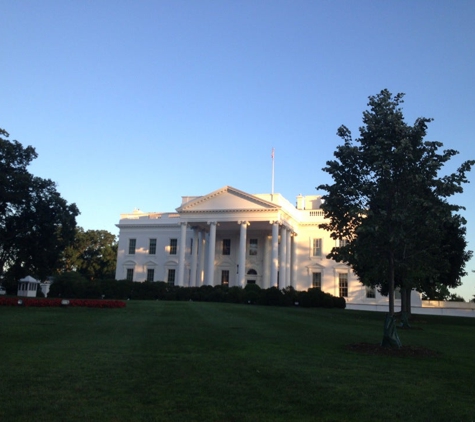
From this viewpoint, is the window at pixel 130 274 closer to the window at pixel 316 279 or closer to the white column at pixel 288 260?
the white column at pixel 288 260

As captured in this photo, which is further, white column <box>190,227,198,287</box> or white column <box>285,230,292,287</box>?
white column <box>285,230,292,287</box>

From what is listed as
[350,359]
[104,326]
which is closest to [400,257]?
[350,359]

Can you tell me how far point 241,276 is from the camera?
2088 inches

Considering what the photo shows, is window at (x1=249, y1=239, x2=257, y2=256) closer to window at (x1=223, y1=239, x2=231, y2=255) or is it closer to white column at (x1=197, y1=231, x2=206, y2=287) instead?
window at (x1=223, y1=239, x2=231, y2=255)

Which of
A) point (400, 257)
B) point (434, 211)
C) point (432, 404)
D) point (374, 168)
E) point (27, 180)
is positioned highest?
point (27, 180)

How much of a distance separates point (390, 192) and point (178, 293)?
3604cm

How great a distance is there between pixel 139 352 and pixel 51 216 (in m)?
31.3

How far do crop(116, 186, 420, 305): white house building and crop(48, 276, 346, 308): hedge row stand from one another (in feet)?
18.9

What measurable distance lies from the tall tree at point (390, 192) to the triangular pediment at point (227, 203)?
38.0 m

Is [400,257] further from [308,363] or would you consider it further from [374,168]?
[308,363]

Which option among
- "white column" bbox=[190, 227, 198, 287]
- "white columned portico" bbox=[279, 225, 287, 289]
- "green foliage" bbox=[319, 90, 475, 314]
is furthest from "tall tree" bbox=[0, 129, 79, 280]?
"green foliage" bbox=[319, 90, 475, 314]

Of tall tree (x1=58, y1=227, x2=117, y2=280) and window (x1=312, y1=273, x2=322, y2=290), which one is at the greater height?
tall tree (x1=58, y1=227, x2=117, y2=280)

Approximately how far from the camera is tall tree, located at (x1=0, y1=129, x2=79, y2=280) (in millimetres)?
38219

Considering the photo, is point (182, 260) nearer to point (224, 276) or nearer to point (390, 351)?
point (224, 276)
